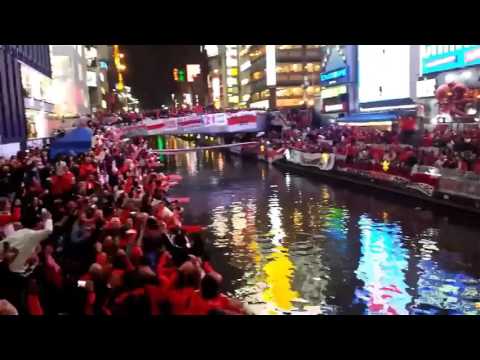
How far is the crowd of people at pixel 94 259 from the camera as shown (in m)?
6.27

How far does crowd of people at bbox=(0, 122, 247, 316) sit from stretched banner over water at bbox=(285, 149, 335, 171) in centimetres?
1876

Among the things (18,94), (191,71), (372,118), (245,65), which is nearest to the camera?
(18,94)

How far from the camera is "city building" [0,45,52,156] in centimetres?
2478

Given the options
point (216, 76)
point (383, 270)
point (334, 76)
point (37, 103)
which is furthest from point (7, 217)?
point (216, 76)

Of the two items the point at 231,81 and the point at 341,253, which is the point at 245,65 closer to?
the point at 231,81

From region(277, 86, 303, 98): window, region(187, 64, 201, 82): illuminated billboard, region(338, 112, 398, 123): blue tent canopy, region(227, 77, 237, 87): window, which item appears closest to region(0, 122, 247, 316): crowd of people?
region(338, 112, 398, 123): blue tent canopy

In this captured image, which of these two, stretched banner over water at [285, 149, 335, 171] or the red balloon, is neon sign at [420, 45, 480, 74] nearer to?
the red balloon

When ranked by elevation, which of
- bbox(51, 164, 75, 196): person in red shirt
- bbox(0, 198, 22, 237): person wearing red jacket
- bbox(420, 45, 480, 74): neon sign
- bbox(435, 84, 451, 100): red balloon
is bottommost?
bbox(0, 198, 22, 237): person wearing red jacket

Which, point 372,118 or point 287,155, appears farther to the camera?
point 372,118

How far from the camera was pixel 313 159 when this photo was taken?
3334cm

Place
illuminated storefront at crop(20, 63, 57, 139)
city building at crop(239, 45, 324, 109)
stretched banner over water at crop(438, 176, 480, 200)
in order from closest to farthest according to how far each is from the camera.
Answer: stretched banner over water at crop(438, 176, 480, 200), illuminated storefront at crop(20, 63, 57, 139), city building at crop(239, 45, 324, 109)

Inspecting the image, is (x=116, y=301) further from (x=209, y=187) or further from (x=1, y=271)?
(x=209, y=187)

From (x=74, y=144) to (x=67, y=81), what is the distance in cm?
4435
